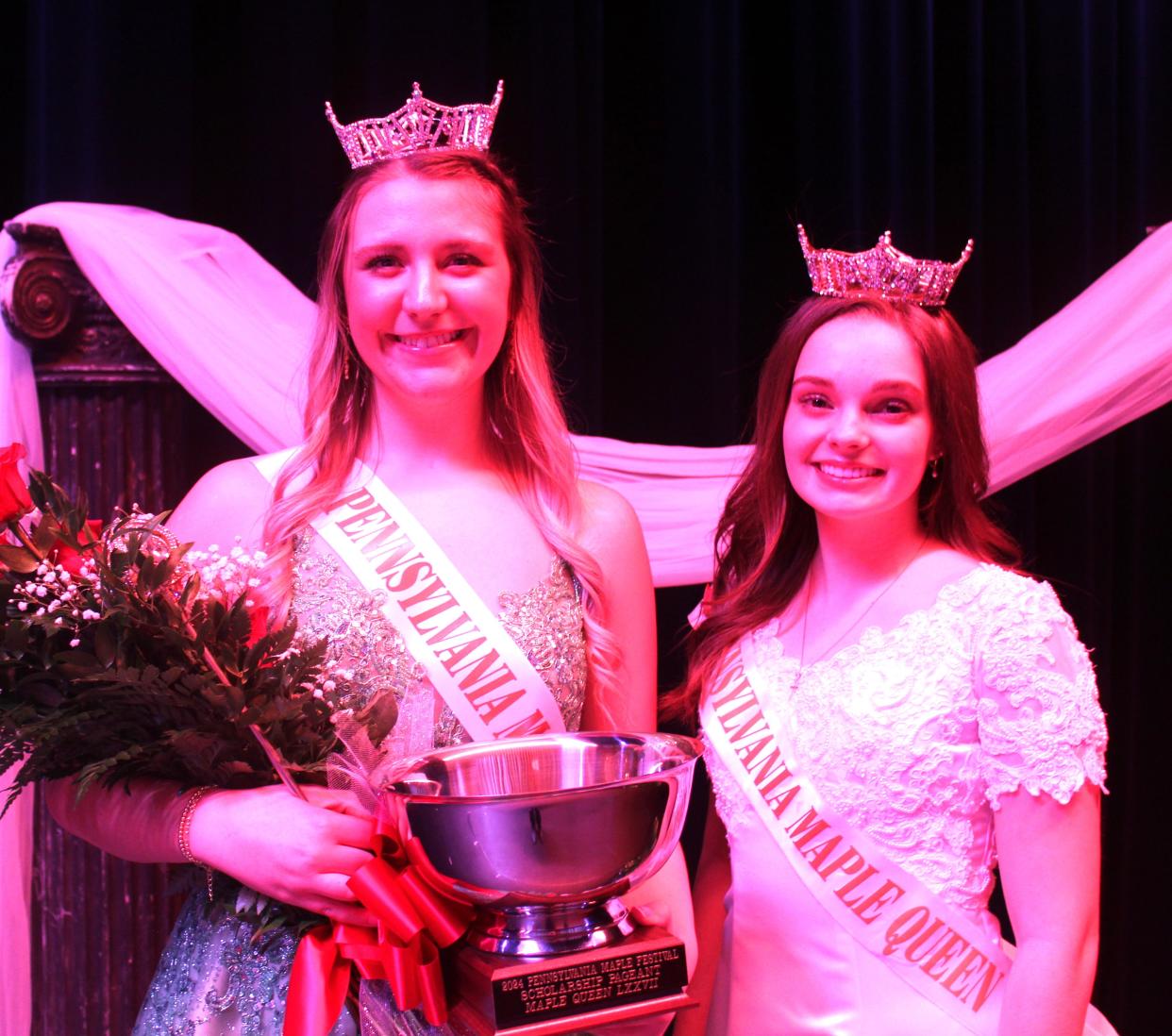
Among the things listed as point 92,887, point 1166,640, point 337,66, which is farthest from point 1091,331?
point 92,887

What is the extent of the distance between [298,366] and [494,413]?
552 mm

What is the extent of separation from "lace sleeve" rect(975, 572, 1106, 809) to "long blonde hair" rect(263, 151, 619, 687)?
0.43 m

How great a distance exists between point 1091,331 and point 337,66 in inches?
57.0

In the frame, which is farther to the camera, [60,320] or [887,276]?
[60,320]

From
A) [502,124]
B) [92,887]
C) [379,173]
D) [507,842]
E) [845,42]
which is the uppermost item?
[845,42]

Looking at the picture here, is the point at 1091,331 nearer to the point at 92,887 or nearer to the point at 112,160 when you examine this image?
the point at 112,160

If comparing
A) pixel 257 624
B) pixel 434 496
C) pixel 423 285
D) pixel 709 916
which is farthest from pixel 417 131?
pixel 709 916

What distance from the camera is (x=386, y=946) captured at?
1.12 metres

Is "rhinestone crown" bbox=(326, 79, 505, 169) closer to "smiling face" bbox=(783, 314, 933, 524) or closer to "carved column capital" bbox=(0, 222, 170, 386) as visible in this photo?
"smiling face" bbox=(783, 314, 933, 524)

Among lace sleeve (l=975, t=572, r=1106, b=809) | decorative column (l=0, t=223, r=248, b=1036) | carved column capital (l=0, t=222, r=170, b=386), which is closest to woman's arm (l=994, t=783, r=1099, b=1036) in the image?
lace sleeve (l=975, t=572, r=1106, b=809)

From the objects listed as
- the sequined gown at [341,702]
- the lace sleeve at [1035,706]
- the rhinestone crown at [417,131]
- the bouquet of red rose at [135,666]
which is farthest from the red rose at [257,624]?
the lace sleeve at [1035,706]

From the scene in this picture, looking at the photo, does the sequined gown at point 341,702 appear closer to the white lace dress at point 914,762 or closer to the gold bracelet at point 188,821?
the gold bracelet at point 188,821

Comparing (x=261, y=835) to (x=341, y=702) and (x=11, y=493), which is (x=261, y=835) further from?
(x=11, y=493)

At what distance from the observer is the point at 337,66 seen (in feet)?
8.07
